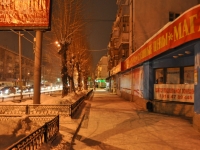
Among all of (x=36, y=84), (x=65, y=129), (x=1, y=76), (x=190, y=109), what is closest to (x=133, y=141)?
(x=65, y=129)

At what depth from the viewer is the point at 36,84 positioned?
1345cm

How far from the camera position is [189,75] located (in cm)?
1388

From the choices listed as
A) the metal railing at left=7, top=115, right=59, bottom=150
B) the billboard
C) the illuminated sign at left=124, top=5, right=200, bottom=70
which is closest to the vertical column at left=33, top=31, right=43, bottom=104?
the billboard

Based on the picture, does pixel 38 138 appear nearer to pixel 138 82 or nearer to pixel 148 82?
pixel 148 82

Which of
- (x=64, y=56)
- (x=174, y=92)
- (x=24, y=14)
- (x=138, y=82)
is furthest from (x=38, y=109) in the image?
(x=138, y=82)

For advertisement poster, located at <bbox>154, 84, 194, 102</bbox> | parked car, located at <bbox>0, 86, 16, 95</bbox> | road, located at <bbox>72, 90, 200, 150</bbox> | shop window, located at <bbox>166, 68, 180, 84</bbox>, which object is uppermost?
shop window, located at <bbox>166, 68, 180, 84</bbox>

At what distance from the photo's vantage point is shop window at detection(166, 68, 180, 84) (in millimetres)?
14922

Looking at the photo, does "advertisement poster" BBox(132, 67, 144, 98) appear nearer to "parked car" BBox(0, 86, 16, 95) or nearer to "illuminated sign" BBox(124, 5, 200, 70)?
"illuminated sign" BBox(124, 5, 200, 70)

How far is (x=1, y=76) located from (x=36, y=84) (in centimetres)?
7574

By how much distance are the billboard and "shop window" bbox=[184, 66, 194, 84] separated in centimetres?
807

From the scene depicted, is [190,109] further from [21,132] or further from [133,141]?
[21,132]

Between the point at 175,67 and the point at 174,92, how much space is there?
1.69 meters

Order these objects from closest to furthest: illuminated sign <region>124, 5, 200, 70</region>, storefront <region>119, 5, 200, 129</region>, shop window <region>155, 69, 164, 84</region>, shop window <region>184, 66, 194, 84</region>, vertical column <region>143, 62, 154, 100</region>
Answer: illuminated sign <region>124, 5, 200, 70</region>, storefront <region>119, 5, 200, 129</region>, shop window <region>184, 66, 194, 84</region>, shop window <region>155, 69, 164, 84</region>, vertical column <region>143, 62, 154, 100</region>

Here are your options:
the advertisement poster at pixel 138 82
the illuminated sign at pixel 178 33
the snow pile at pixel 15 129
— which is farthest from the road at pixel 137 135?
the advertisement poster at pixel 138 82
